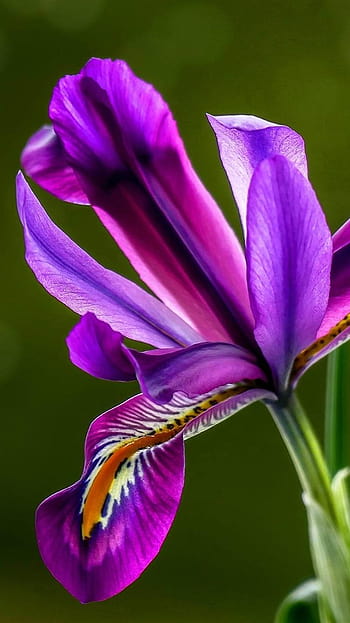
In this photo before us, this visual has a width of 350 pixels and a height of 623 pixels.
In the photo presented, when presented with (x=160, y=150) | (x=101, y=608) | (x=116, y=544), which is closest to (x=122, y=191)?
(x=160, y=150)

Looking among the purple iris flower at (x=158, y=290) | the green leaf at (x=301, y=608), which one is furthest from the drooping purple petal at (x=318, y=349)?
the green leaf at (x=301, y=608)

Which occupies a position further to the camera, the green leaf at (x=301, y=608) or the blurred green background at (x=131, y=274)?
the blurred green background at (x=131, y=274)

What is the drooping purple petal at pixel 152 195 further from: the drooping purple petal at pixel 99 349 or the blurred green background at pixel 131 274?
the blurred green background at pixel 131 274

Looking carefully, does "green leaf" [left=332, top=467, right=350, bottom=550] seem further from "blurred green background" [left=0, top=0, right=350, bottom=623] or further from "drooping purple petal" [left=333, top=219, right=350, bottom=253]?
"blurred green background" [left=0, top=0, right=350, bottom=623]

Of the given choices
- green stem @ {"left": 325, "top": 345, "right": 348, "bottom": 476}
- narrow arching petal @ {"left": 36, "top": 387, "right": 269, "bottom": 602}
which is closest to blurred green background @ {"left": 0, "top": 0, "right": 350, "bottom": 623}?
green stem @ {"left": 325, "top": 345, "right": 348, "bottom": 476}

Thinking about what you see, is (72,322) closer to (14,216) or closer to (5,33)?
(14,216)

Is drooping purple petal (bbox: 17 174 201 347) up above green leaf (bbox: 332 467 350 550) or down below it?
above
